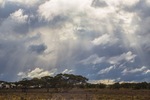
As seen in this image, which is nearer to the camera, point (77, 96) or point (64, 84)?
point (77, 96)

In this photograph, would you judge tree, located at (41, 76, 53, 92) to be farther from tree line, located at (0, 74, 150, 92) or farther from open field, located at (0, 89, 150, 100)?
open field, located at (0, 89, 150, 100)

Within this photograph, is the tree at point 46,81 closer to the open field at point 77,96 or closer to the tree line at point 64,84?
the tree line at point 64,84

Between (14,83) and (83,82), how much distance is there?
27.1 metres

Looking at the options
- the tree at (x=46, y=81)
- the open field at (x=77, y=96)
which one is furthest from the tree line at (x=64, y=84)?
the open field at (x=77, y=96)

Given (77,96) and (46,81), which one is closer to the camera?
(77,96)

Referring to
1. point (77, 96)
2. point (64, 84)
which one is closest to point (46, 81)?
point (64, 84)

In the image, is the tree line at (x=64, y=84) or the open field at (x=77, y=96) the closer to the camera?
the open field at (x=77, y=96)

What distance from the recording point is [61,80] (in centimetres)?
13838

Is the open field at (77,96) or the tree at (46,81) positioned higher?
the tree at (46,81)

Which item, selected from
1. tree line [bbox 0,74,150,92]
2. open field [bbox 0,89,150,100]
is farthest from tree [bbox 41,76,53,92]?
open field [bbox 0,89,150,100]

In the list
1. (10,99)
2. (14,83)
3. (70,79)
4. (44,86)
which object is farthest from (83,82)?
(10,99)

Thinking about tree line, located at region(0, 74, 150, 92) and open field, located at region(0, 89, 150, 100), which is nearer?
open field, located at region(0, 89, 150, 100)

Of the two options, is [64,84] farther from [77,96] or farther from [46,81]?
[77,96]

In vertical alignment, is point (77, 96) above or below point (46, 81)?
below
